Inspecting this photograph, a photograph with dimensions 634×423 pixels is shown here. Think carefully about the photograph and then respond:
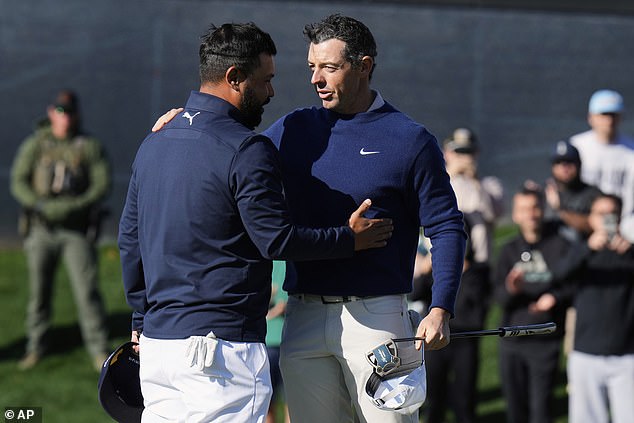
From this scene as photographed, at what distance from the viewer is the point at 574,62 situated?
10812 millimetres

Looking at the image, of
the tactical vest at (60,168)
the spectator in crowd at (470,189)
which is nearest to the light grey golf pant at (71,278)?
the tactical vest at (60,168)

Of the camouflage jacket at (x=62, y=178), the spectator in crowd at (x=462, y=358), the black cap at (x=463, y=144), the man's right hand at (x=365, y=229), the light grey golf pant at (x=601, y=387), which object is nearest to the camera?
the man's right hand at (x=365, y=229)

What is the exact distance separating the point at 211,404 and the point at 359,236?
2.50ft

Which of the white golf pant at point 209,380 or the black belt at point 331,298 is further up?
the black belt at point 331,298

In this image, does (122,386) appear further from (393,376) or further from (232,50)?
(232,50)

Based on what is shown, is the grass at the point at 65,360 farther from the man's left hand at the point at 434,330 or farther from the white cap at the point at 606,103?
the man's left hand at the point at 434,330

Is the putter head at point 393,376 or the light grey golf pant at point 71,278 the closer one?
the putter head at point 393,376

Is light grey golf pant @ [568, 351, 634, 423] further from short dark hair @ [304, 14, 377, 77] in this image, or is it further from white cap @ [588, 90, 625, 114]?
short dark hair @ [304, 14, 377, 77]

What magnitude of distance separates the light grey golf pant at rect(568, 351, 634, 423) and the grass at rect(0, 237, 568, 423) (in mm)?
1292

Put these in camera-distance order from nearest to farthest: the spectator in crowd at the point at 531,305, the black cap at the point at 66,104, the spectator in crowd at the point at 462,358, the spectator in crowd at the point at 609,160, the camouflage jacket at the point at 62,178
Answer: the spectator in crowd at the point at 531,305
the spectator in crowd at the point at 462,358
the spectator in crowd at the point at 609,160
the black cap at the point at 66,104
the camouflage jacket at the point at 62,178

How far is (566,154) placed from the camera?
7953mm

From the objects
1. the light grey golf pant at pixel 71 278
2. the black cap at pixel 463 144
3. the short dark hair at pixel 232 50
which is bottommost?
the light grey golf pant at pixel 71 278

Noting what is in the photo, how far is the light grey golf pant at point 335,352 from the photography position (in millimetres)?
4129

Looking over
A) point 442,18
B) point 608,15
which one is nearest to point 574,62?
point 608,15
